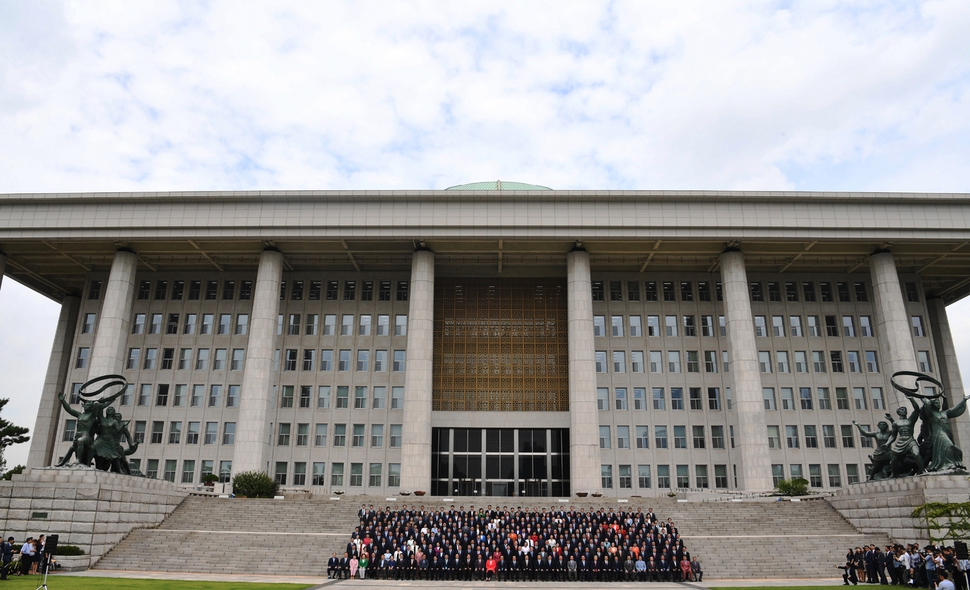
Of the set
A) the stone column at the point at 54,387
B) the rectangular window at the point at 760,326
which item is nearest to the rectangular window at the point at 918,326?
the rectangular window at the point at 760,326

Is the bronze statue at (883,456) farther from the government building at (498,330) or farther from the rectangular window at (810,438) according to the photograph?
the rectangular window at (810,438)

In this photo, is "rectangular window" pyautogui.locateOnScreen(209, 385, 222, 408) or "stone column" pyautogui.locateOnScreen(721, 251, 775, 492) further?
"rectangular window" pyautogui.locateOnScreen(209, 385, 222, 408)

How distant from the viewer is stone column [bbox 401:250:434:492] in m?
39.2

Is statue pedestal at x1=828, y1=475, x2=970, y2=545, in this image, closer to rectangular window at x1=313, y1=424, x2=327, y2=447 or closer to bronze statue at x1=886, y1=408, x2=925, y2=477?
bronze statue at x1=886, y1=408, x2=925, y2=477

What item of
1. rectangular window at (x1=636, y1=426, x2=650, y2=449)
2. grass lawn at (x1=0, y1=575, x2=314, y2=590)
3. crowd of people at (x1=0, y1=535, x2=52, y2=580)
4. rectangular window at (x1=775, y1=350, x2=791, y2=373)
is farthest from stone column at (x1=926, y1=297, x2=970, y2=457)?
crowd of people at (x1=0, y1=535, x2=52, y2=580)

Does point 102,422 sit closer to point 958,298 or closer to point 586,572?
point 586,572

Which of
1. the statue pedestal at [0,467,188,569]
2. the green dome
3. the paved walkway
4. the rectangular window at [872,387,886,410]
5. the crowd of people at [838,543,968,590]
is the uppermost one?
the green dome

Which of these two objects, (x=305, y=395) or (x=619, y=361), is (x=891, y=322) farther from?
(x=305, y=395)

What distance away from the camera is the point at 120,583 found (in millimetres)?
19016

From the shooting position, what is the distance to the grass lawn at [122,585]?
17750 millimetres

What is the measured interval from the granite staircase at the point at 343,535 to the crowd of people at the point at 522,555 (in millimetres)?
1698

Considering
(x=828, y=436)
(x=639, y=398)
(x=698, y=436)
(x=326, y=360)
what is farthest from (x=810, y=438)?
(x=326, y=360)

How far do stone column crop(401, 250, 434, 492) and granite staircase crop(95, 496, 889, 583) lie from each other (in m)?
5.17

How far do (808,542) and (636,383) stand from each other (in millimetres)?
20186
